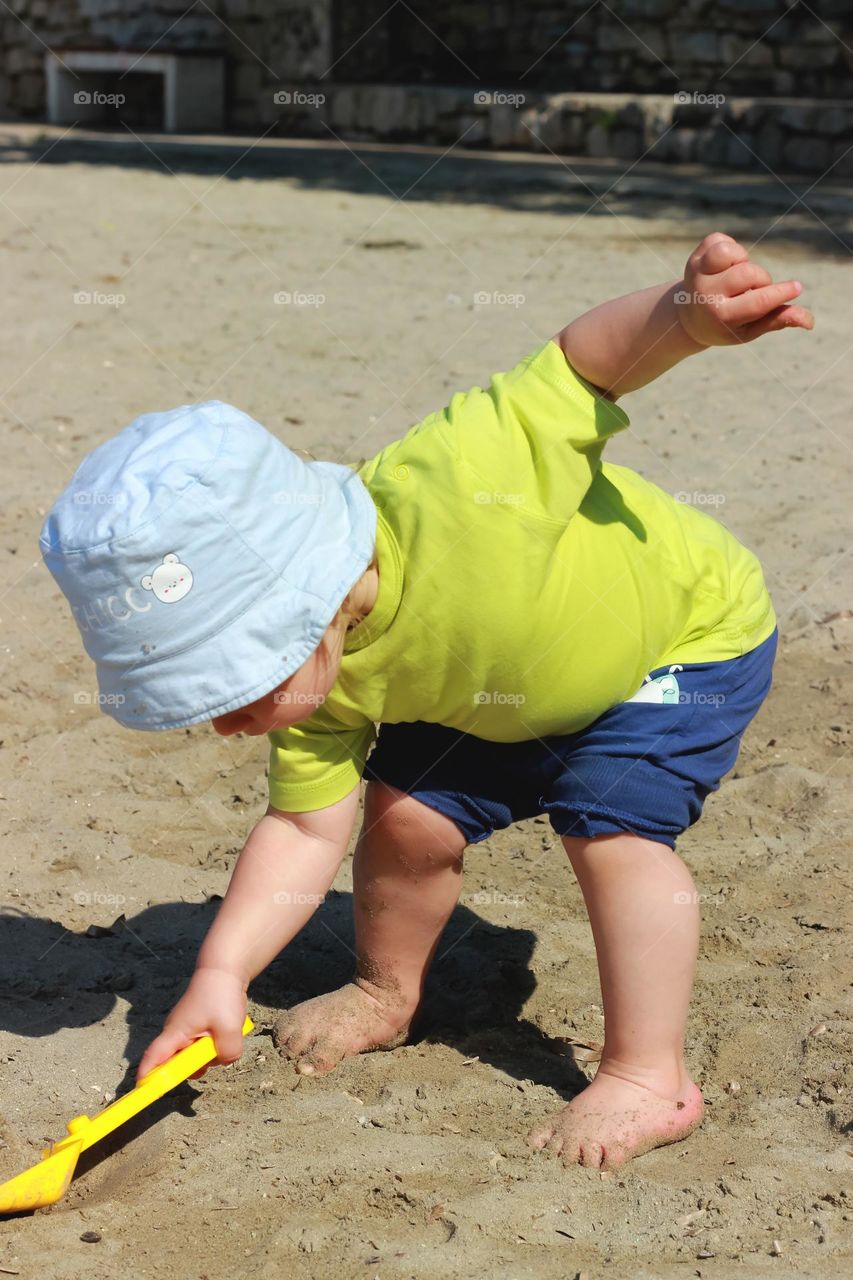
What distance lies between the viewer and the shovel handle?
67.9 inches

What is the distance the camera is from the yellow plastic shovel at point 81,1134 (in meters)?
1.69

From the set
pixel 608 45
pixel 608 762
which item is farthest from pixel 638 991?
pixel 608 45

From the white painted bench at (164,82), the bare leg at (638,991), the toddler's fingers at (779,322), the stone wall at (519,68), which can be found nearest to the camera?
the toddler's fingers at (779,322)

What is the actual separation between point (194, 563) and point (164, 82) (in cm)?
1284

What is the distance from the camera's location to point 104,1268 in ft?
5.17

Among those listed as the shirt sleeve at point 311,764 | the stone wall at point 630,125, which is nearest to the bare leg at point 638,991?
the shirt sleeve at point 311,764

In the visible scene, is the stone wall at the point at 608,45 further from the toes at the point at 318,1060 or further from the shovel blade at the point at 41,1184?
the shovel blade at the point at 41,1184

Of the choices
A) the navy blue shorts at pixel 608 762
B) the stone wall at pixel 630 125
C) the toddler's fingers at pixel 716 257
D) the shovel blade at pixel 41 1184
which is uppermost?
the toddler's fingers at pixel 716 257

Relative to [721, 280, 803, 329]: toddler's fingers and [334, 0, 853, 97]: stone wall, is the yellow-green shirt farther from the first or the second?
[334, 0, 853, 97]: stone wall

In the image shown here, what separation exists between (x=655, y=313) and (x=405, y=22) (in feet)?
39.0

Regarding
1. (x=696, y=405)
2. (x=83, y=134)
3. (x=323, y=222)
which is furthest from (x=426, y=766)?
(x=83, y=134)

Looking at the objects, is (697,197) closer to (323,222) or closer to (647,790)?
(323,222)

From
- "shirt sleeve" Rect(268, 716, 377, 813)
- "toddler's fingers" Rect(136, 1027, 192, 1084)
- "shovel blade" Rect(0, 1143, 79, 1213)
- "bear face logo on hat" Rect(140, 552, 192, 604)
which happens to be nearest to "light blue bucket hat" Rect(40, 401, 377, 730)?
"bear face logo on hat" Rect(140, 552, 192, 604)

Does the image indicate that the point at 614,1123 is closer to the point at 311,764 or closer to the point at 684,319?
the point at 311,764
